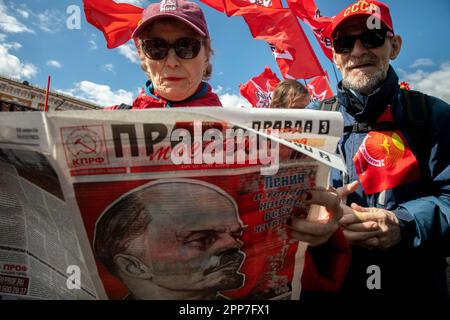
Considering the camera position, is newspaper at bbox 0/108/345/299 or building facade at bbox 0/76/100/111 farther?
building facade at bbox 0/76/100/111

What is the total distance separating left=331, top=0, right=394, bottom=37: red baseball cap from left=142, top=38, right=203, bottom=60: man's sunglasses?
770mm

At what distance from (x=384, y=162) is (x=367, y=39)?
1.93ft

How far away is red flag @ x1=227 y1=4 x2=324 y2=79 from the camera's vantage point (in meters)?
5.12

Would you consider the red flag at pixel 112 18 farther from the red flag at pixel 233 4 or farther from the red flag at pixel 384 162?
the red flag at pixel 384 162

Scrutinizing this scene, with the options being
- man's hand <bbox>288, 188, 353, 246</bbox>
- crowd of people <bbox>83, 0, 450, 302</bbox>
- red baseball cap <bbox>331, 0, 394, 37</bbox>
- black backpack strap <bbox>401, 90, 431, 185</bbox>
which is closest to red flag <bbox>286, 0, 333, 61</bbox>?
red baseball cap <bbox>331, 0, 394, 37</bbox>

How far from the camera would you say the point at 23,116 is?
608 millimetres

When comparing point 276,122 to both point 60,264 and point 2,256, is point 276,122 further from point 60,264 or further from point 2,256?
point 2,256

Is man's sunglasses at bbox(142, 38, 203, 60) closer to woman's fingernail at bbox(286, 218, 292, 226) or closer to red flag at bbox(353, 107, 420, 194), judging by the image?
woman's fingernail at bbox(286, 218, 292, 226)

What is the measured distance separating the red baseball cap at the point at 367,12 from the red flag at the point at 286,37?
376cm

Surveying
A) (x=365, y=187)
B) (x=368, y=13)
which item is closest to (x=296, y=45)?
(x=368, y=13)

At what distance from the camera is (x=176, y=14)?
1.02 meters

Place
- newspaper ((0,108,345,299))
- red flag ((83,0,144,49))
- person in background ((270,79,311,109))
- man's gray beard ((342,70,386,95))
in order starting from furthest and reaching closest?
1. red flag ((83,0,144,49))
2. person in background ((270,79,311,109))
3. man's gray beard ((342,70,386,95))
4. newspaper ((0,108,345,299))

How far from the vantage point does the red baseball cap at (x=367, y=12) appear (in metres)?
1.37

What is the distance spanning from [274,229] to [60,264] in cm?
53
